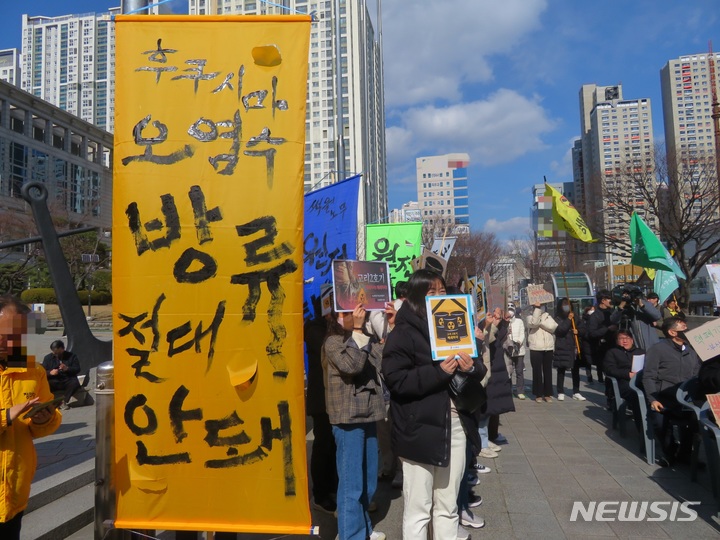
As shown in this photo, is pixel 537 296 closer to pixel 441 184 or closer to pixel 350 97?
pixel 350 97

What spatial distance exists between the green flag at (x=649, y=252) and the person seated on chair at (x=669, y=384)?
121 inches

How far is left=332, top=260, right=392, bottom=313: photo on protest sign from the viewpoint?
3.81 m

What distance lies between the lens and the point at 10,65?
116 meters

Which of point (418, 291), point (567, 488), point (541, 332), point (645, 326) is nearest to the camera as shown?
point (418, 291)

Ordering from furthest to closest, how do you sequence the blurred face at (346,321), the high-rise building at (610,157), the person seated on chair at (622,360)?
1. the high-rise building at (610,157)
2. the person seated on chair at (622,360)
3. the blurred face at (346,321)

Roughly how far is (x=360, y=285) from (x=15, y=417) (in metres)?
2.37

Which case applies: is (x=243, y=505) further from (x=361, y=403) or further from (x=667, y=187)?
(x=667, y=187)

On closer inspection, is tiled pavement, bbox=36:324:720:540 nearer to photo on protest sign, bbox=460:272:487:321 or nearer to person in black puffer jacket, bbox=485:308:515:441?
person in black puffer jacket, bbox=485:308:515:441

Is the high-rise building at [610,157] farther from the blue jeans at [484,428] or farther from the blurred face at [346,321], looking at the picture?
the blurred face at [346,321]

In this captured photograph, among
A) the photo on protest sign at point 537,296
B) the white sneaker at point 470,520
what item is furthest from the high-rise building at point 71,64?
the white sneaker at point 470,520

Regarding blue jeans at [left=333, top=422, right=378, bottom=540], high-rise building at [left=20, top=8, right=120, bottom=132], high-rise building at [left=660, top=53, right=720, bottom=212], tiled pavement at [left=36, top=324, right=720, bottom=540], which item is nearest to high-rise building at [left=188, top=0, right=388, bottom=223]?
high-rise building at [left=660, top=53, right=720, bottom=212]

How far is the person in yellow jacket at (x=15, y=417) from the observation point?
102 inches

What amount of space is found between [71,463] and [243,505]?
11.9 ft

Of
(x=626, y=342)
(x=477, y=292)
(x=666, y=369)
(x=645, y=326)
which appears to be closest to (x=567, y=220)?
(x=645, y=326)
